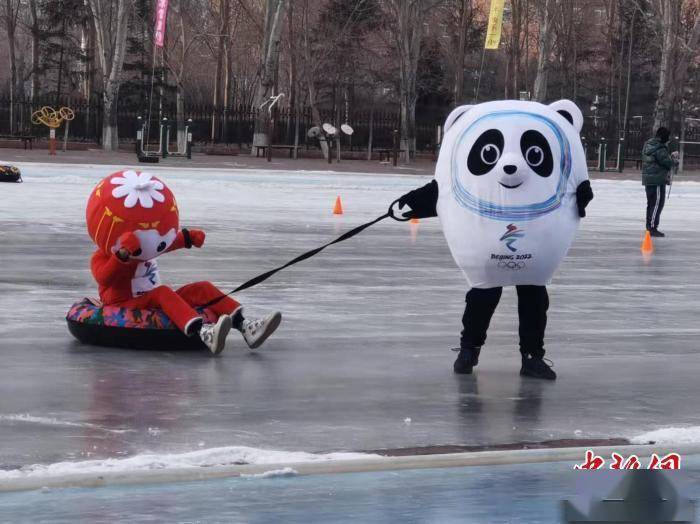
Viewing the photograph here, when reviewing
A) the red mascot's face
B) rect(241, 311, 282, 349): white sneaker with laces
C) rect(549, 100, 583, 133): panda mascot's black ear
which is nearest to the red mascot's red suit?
the red mascot's face

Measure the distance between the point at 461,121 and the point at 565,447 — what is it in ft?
8.14

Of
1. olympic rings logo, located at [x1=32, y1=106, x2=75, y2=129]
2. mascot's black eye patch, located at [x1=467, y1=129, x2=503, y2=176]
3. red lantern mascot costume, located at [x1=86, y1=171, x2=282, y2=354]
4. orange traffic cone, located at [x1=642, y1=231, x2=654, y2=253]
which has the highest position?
mascot's black eye patch, located at [x1=467, y1=129, x2=503, y2=176]

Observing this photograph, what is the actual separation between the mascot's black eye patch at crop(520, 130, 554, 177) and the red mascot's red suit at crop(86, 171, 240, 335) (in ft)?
7.60

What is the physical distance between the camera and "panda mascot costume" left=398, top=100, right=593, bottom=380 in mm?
7848

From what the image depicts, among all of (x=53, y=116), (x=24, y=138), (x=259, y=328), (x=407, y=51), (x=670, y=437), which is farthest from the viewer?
(x=407, y=51)

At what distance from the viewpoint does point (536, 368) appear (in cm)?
829

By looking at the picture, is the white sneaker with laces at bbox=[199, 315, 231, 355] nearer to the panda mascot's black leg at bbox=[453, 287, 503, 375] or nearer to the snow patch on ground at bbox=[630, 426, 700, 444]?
the panda mascot's black leg at bbox=[453, 287, 503, 375]

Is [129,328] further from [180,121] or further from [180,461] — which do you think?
[180,121]

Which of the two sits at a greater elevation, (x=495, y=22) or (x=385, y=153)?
(x=495, y=22)

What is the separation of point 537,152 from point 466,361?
4.35ft

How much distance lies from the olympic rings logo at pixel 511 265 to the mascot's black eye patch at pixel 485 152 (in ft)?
1.69

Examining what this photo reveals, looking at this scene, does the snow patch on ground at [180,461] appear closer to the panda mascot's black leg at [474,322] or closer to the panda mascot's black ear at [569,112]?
the panda mascot's black leg at [474,322]

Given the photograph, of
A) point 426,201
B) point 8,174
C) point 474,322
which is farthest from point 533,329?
point 8,174

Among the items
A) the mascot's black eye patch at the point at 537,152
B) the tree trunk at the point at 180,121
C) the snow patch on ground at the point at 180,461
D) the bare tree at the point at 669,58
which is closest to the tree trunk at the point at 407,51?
the tree trunk at the point at 180,121
